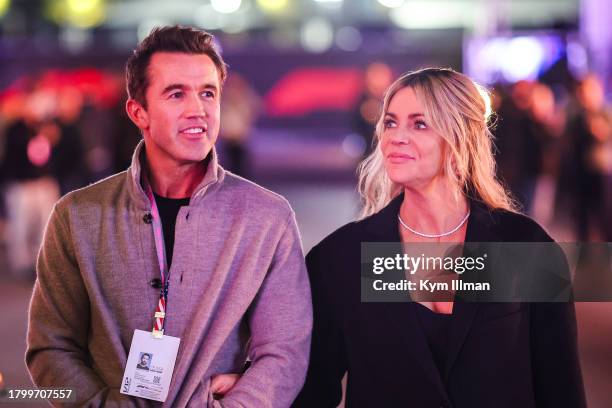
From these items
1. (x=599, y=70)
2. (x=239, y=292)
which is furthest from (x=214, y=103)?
(x=599, y=70)

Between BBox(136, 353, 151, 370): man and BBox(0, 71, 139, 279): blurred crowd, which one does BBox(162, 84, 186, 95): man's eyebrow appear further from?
BBox(0, 71, 139, 279): blurred crowd

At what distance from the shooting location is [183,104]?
2.68m

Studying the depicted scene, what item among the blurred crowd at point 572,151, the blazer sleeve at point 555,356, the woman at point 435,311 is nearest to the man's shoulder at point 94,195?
the woman at point 435,311

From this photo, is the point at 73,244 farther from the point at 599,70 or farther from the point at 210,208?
the point at 599,70

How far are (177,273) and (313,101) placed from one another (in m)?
13.1

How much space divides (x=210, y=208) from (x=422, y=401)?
89 cm

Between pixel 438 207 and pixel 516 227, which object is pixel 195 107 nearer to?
pixel 438 207

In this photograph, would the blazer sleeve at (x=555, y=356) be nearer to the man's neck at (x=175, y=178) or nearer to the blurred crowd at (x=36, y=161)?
the man's neck at (x=175, y=178)

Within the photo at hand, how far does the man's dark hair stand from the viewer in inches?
107

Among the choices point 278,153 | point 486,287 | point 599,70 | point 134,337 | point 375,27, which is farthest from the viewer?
point 375,27

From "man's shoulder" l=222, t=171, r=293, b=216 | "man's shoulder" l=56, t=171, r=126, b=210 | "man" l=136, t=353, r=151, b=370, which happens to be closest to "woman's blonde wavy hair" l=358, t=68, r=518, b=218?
"man's shoulder" l=222, t=171, r=293, b=216

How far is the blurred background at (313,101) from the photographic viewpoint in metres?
9.37

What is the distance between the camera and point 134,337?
260 centimetres

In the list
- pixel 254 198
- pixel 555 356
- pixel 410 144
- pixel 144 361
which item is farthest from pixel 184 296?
pixel 555 356
